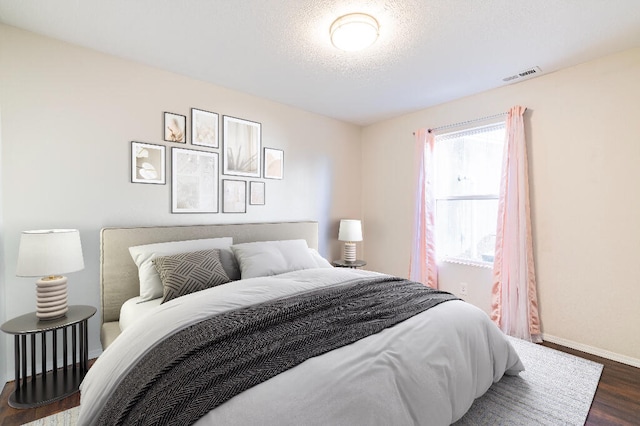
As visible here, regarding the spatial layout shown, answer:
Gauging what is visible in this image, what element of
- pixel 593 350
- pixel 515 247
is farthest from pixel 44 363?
pixel 593 350

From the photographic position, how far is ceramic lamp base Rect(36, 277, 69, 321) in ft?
6.27

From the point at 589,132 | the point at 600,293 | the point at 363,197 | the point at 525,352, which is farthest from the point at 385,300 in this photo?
the point at 363,197

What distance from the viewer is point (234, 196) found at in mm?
3201

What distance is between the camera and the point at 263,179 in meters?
3.44

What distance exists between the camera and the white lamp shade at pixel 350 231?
386 cm

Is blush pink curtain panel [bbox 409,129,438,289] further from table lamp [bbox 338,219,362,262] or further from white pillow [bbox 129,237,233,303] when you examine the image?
white pillow [bbox 129,237,233,303]

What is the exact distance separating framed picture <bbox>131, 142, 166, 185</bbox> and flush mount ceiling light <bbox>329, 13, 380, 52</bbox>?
1783 millimetres

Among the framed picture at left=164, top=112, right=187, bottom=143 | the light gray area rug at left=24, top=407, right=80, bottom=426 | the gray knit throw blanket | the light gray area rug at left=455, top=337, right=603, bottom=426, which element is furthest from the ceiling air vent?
the light gray area rug at left=24, top=407, right=80, bottom=426

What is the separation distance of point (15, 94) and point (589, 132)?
14.5 ft

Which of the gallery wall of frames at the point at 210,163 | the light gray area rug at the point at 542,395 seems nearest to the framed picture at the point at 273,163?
the gallery wall of frames at the point at 210,163

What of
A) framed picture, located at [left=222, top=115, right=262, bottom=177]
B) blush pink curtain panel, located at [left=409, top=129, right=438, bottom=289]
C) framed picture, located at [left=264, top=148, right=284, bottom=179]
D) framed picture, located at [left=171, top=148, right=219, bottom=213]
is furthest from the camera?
blush pink curtain panel, located at [left=409, top=129, right=438, bottom=289]

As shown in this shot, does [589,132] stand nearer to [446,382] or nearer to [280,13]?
[446,382]

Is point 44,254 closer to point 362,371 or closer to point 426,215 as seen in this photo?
point 362,371

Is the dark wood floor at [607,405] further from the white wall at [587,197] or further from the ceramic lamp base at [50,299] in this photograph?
the ceramic lamp base at [50,299]
